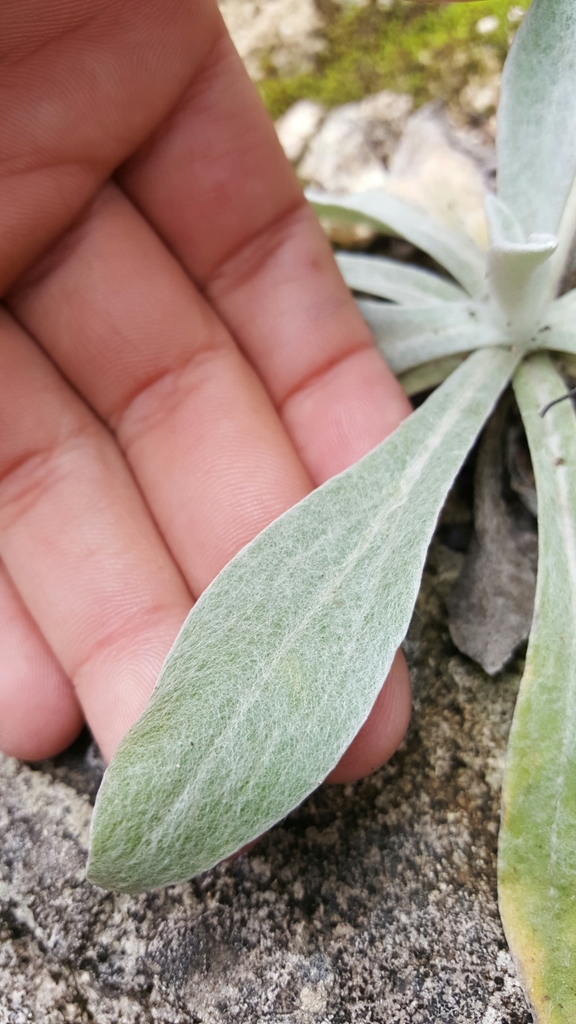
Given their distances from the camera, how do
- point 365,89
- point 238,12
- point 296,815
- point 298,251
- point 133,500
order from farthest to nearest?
point 238,12, point 365,89, point 298,251, point 133,500, point 296,815

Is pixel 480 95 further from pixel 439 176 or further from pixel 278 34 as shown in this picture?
pixel 278 34

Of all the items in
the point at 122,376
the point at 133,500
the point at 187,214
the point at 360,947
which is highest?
the point at 187,214

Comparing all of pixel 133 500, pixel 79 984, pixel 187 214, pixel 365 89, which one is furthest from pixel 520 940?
pixel 365 89

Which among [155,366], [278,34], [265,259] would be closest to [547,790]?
[155,366]

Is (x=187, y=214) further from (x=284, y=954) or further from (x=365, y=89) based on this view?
(x=284, y=954)

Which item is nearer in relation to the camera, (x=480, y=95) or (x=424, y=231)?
(x=424, y=231)

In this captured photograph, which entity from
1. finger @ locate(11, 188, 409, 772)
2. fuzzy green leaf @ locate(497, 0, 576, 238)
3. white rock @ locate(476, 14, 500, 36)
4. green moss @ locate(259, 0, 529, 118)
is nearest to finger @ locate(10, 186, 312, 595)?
finger @ locate(11, 188, 409, 772)
